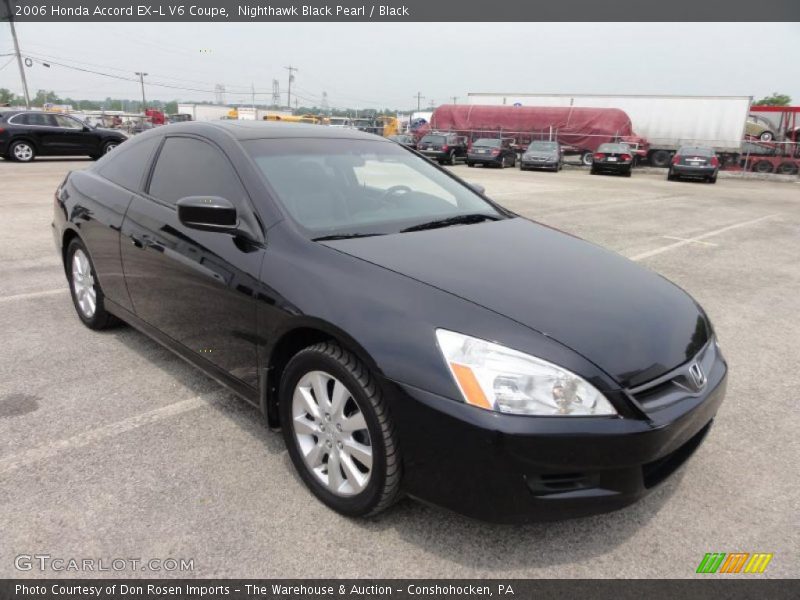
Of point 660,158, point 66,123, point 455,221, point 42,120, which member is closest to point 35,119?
point 42,120

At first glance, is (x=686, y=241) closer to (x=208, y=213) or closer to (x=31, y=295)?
(x=208, y=213)

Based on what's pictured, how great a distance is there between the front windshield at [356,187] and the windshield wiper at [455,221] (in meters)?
Answer: 0.03

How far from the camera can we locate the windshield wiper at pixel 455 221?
301cm

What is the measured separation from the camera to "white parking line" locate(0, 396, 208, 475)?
272cm

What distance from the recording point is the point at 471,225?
127 inches

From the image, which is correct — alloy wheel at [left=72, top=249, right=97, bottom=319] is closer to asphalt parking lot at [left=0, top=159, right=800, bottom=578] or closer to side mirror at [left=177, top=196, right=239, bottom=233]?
asphalt parking lot at [left=0, top=159, right=800, bottom=578]

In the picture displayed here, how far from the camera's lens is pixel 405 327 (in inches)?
83.0

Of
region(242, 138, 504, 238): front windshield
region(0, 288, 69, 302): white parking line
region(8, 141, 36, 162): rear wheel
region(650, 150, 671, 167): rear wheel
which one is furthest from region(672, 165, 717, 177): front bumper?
region(0, 288, 69, 302): white parking line

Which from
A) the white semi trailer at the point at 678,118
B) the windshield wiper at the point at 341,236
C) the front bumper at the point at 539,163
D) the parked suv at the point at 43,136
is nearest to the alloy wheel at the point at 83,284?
the windshield wiper at the point at 341,236

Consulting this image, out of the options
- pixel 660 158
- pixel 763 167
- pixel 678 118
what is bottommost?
pixel 763 167

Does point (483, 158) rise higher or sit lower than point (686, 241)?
lower

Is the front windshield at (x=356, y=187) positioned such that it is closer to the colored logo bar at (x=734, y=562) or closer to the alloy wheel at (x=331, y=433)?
the alloy wheel at (x=331, y=433)

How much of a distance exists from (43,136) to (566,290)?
66.6 ft

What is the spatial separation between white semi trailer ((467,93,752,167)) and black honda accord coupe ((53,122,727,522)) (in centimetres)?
3144
